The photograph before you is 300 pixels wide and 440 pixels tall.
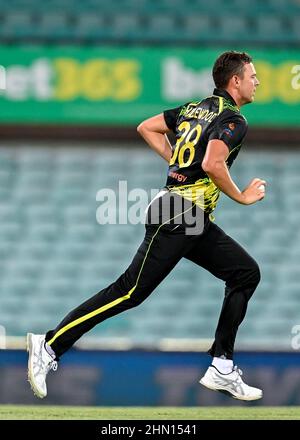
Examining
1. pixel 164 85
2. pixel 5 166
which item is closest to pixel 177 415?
pixel 164 85

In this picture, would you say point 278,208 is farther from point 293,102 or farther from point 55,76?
point 55,76

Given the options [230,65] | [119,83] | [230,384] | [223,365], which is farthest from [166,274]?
[119,83]

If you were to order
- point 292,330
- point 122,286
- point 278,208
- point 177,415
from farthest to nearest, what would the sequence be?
point 278,208 → point 292,330 → point 177,415 → point 122,286

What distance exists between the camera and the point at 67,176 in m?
10.7

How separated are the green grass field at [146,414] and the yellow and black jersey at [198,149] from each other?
3.86 feet

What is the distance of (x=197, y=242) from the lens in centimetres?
555

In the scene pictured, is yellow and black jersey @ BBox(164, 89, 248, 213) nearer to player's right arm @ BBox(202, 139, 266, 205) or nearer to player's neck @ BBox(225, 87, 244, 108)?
player's neck @ BBox(225, 87, 244, 108)

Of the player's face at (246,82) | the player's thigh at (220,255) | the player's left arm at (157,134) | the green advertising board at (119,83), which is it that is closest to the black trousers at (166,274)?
the player's thigh at (220,255)

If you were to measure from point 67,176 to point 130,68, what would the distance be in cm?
140

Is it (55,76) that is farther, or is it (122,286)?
(55,76)

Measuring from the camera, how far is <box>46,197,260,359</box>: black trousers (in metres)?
5.46

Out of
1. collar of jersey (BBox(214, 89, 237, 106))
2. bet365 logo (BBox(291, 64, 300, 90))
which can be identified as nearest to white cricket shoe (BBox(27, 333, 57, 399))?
collar of jersey (BBox(214, 89, 237, 106))

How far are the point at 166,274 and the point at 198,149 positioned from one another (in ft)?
2.12
